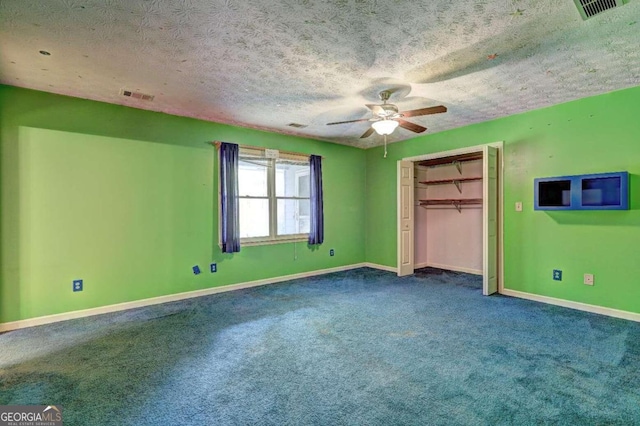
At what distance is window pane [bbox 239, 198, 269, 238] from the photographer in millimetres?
5066

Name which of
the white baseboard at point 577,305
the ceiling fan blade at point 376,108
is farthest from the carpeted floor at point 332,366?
the ceiling fan blade at point 376,108

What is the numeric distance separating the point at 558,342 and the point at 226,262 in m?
4.12

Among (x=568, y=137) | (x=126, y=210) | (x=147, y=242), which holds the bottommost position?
(x=147, y=242)

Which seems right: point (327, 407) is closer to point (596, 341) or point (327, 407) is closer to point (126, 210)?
point (596, 341)

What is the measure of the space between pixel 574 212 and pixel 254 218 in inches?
174

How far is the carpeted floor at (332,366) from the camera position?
75.7 inches

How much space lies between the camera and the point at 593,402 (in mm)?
1994

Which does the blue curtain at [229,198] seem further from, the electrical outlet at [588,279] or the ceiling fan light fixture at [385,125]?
the electrical outlet at [588,279]

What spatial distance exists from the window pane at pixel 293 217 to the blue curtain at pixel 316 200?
0.68ft

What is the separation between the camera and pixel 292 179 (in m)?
5.77

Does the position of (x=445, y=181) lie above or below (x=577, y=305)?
above

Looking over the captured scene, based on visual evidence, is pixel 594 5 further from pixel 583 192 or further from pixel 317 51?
pixel 583 192

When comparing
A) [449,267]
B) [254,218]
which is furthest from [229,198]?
[449,267]

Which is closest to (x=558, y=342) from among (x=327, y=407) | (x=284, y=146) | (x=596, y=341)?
(x=596, y=341)
